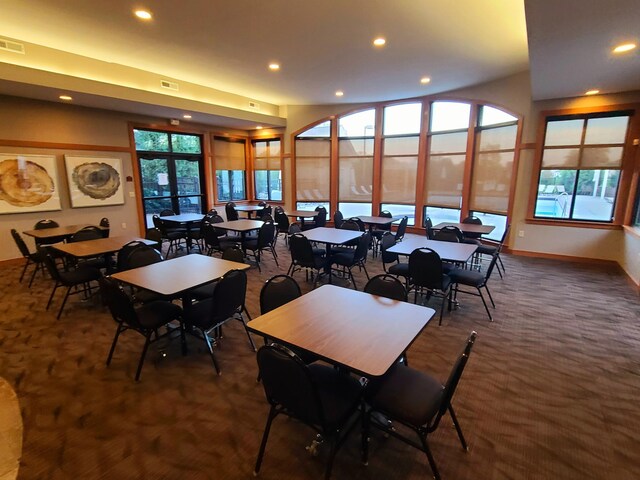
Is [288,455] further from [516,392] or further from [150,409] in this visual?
[516,392]

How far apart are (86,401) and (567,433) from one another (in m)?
3.54

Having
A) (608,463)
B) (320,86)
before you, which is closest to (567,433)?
(608,463)

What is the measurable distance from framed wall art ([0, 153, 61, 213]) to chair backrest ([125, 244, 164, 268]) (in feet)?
13.5

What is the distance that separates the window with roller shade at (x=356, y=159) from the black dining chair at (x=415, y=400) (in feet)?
24.9

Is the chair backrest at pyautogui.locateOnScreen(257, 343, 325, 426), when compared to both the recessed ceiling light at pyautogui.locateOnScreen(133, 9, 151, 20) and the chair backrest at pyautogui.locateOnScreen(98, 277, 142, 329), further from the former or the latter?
the recessed ceiling light at pyautogui.locateOnScreen(133, 9, 151, 20)

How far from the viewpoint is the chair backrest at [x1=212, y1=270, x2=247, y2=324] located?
271 cm

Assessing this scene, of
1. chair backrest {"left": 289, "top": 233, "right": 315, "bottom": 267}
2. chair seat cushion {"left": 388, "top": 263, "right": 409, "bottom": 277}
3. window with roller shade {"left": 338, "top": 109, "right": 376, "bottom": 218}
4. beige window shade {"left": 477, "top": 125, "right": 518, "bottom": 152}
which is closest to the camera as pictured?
chair seat cushion {"left": 388, "top": 263, "right": 409, "bottom": 277}

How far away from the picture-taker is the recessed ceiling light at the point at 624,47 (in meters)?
3.39

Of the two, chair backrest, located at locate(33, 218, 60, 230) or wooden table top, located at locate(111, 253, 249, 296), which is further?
chair backrest, located at locate(33, 218, 60, 230)

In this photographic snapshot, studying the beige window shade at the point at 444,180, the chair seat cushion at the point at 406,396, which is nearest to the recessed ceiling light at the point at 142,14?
the chair seat cushion at the point at 406,396

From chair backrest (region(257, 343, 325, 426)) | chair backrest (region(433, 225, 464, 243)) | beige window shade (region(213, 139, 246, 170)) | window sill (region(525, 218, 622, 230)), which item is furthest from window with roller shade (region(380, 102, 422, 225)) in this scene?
chair backrest (region(257, 343, 325, 426))

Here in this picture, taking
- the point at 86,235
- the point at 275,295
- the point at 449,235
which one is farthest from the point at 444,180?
the point at 86,235


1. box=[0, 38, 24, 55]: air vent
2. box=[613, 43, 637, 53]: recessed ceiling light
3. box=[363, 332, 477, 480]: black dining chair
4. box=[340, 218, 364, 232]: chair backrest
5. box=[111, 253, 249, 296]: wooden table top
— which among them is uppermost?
box=[0, 38, 24, 55]: air vent

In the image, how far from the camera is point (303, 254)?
15.3 feet
